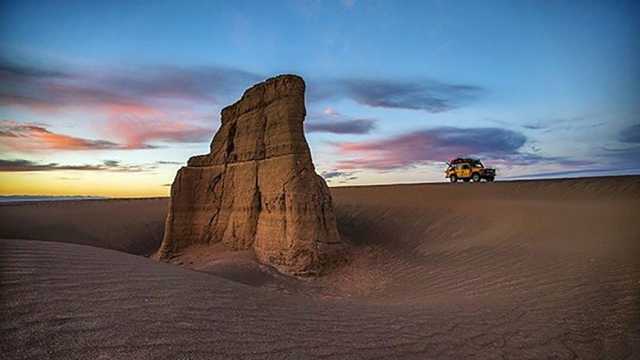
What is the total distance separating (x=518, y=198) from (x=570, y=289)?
625 inches

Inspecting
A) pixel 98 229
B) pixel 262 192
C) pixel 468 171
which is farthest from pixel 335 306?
pixel 98 229

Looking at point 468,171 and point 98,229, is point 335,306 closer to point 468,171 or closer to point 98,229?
point 468,171

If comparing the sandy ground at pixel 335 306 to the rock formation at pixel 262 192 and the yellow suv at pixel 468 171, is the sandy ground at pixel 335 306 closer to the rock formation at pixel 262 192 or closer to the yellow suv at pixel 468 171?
the rock formation at pixel 262 192

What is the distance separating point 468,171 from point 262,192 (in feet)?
67.6

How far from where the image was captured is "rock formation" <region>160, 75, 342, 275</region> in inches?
532

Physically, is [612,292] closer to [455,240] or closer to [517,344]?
[517,344]

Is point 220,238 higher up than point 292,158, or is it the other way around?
point 292,158

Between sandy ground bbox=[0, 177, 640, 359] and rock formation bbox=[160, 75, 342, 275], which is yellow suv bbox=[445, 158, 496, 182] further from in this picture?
rock formation bbox=[160, 75, 342, 275]

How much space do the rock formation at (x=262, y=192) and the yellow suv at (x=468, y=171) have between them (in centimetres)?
1893

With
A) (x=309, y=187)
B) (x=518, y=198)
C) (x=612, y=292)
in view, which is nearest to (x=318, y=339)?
(x=612, y=292)

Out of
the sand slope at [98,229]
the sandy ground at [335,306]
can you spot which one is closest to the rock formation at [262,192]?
the sandy ground at [335,306]

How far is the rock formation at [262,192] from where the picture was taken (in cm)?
1351

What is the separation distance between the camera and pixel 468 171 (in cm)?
3020

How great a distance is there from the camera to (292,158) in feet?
45.5
